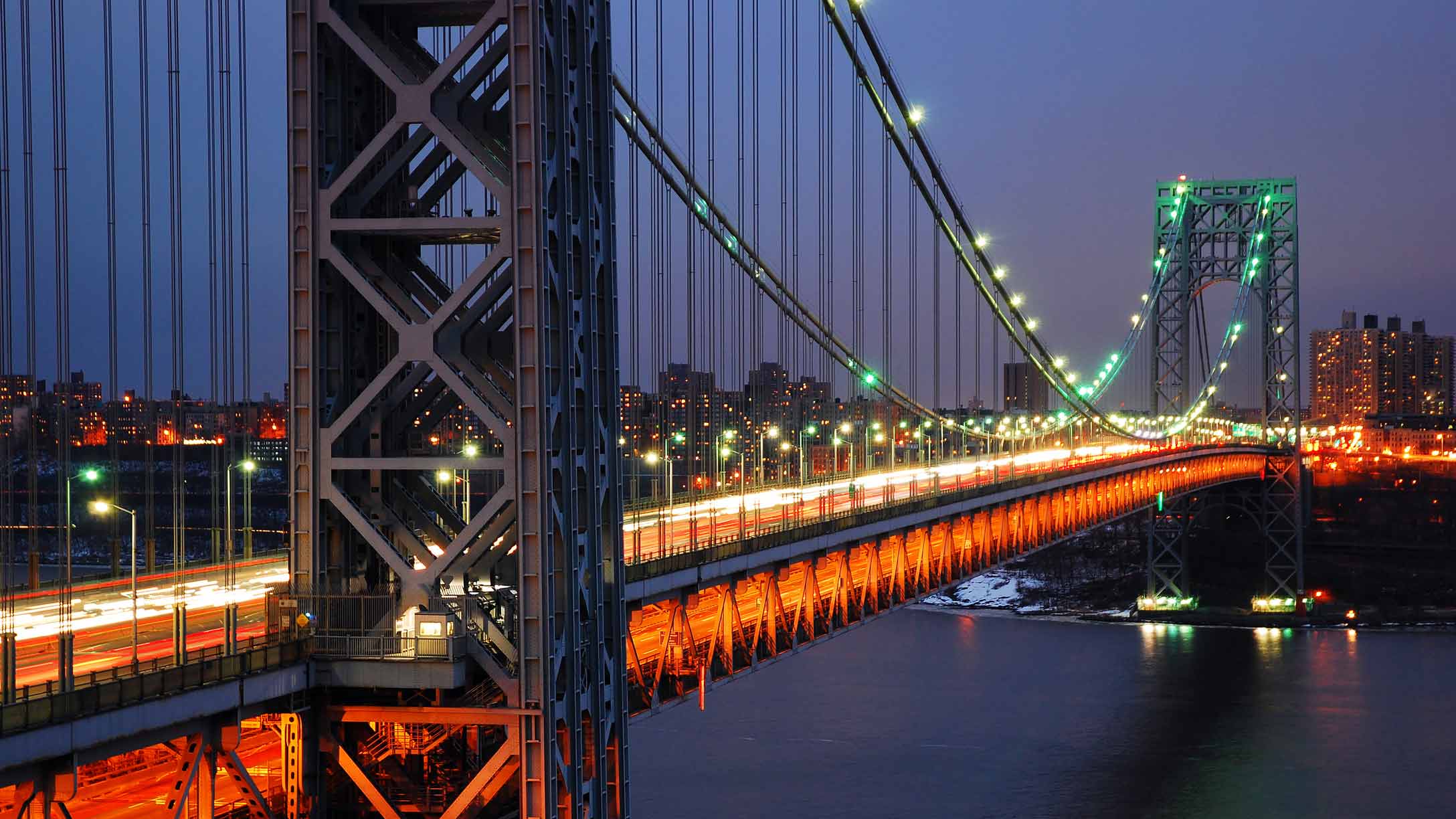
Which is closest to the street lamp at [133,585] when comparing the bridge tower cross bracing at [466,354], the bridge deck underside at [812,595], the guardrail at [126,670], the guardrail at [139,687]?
the guardrail at [126,670]

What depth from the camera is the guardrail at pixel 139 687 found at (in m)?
12.5

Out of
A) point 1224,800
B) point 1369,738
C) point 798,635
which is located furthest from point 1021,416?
point 798,635

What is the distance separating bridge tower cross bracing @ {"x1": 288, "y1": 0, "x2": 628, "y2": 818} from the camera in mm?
16344

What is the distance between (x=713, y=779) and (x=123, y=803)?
26336 mm

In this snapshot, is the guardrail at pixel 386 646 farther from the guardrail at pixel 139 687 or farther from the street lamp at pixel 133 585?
the street lamp at pixel 133 585

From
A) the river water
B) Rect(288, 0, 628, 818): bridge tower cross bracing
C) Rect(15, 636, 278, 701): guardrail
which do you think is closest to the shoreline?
the river water

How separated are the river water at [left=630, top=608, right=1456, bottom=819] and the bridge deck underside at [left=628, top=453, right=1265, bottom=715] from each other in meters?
5.72

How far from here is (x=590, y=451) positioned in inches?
686

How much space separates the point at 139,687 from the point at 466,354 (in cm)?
480

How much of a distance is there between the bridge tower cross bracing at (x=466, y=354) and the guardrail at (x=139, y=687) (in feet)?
3.21

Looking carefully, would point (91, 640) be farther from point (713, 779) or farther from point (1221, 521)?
point (1221, 521)

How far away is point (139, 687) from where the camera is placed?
44.7 feet

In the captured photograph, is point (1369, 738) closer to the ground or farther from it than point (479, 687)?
closer to the ground

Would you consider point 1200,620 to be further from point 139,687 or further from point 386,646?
point 139,687
